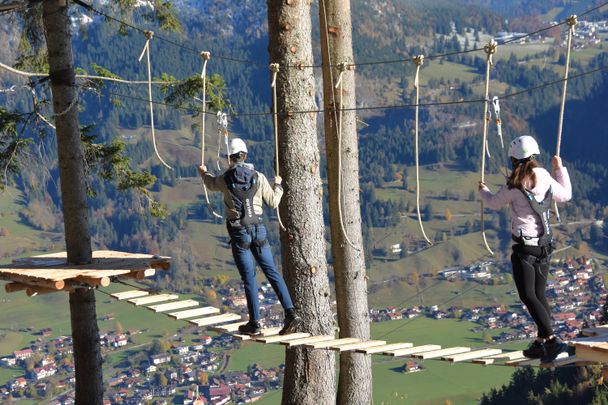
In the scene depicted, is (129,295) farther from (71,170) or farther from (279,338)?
(279,338)

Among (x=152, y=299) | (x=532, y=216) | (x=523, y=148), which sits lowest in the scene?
(x=152, y=299)

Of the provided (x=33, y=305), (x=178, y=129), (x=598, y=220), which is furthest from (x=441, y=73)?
(x=33, y=305)

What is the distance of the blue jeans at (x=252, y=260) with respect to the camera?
893 cm

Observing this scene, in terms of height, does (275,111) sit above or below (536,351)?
above

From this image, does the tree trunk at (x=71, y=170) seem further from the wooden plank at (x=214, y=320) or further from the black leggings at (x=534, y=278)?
the black leggings at (x=534, y=278)

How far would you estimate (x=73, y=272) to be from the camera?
1004 cm

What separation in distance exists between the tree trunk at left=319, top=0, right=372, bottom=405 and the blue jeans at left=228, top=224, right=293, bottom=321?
5.86 feet

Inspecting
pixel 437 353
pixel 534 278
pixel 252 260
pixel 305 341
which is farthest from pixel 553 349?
pixel 252 260

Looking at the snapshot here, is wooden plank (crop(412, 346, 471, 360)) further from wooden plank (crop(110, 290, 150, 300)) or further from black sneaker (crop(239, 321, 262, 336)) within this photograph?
wooden plank (crop(110, 290, 150, 300))

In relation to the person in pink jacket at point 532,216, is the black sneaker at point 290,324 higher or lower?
Answer: lower

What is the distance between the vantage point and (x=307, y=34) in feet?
32.7

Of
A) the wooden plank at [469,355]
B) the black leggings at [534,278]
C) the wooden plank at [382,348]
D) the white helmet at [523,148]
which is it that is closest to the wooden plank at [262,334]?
the wooden plank at [382,348]

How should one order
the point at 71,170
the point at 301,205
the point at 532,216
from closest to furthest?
the point at 532,216, the point at 301,205, the point at 71,170

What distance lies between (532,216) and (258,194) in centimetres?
232
